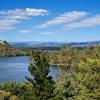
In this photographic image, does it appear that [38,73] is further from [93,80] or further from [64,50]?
[64,50]

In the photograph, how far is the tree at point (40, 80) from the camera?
25.7m

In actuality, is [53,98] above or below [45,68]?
below

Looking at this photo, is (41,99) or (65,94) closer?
(41,99)

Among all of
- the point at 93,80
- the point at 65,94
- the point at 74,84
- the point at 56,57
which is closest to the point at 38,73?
the point at 93,80

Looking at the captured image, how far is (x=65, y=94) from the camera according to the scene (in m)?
35.1

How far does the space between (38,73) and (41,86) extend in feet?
3.71

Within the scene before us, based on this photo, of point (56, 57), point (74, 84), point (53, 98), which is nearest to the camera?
point (53, 98)

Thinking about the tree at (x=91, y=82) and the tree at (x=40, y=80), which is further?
the tree at (x=91, y=82)

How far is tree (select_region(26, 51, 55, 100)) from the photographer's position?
25.7m

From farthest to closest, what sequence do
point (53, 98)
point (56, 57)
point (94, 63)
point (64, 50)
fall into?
point (56, 57), point (64, 50), point (94, 63), point (53, 98)

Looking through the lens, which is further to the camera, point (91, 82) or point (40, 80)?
point (91, 82)

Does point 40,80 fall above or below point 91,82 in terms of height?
above

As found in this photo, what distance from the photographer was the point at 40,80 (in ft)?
85.8

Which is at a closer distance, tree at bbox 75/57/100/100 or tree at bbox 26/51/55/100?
tree at bbox 26/51/55/100
